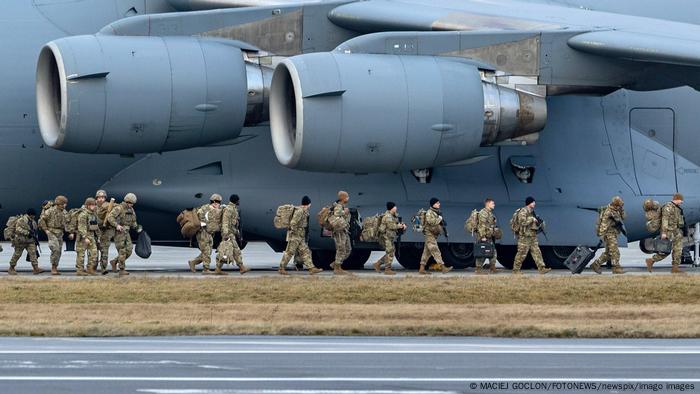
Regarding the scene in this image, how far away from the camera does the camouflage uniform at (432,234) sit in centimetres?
2217

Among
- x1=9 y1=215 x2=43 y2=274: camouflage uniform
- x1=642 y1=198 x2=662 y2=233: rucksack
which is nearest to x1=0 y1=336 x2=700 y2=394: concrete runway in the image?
x1=9 y1=215 x2=43 y2=274: camouflage uniform

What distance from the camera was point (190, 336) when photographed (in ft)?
46.0

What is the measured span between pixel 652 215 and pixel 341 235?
15.6 feet

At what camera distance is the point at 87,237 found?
70.5 feet

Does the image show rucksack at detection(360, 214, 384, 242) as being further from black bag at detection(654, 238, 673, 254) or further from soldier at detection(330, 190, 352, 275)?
black bag at detection(654, 238, 673, 254)

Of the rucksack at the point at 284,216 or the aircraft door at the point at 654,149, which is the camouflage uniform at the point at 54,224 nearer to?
the rucksack at the point at 284,216

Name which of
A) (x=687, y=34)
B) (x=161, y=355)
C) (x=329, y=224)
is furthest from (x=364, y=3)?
(x=161, y=355)

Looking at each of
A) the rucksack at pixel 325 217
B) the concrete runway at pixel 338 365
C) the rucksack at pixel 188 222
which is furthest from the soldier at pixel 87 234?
the concrete runway at pixel 338 365

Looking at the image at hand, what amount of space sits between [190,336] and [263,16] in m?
9.02

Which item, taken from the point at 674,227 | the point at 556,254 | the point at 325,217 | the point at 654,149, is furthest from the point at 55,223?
the point at 654,149

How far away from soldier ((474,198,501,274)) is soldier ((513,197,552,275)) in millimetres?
348

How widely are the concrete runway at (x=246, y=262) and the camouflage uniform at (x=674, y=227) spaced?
32 centimetres

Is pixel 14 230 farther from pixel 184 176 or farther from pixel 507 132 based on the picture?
pixel 507 132

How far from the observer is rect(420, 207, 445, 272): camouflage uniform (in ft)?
72.7
